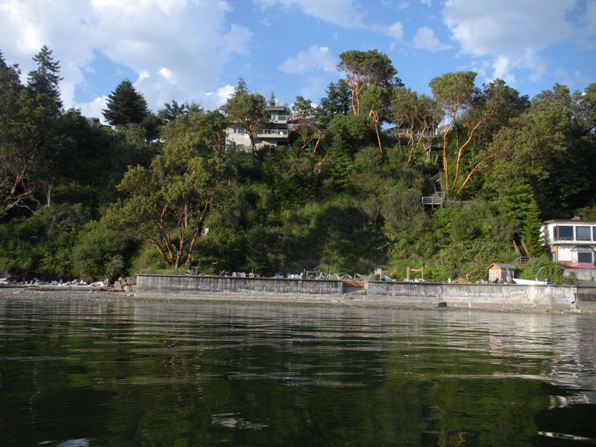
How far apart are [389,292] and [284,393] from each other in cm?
2989

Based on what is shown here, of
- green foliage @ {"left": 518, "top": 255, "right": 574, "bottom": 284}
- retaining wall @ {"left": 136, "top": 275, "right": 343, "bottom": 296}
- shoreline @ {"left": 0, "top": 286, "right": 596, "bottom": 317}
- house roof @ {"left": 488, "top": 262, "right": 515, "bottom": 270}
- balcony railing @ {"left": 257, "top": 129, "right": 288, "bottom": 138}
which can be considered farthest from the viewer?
balcony railing @ {"left": 257, "top": 129, "right": 288, "bottom": 138}

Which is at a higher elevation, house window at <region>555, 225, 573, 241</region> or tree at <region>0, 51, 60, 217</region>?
tree at <region>0, 51, 60, 217</region>

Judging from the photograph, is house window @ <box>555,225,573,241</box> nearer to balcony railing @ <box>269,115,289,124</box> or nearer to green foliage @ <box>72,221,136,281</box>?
green foliage @ <box>72,221,136,281</box>

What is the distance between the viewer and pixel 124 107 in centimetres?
7400

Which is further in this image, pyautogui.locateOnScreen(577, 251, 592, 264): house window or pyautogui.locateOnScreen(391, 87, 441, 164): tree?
pyautogui.locateOnScreen(391, 87, 441, 164): tree

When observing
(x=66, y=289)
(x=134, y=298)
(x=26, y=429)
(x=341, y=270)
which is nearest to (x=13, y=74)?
(x=66, y=289)

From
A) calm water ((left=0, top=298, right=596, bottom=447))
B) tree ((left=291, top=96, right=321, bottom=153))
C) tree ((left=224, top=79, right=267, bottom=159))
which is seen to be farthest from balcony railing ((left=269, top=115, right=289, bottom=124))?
calm water ((left=0, top=298, right=596, bottom=447))

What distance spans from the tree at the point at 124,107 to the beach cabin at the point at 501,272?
56.3 m

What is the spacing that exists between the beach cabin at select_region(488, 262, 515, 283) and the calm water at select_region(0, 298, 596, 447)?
28553mm

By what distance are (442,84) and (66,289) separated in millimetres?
38967

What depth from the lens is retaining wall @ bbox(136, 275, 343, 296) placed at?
36.0 metres

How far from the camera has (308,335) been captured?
14086 mm

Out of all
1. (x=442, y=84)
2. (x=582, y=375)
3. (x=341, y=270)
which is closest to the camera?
(x=582, y=375)

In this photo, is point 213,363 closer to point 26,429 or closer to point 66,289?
point 26,429
